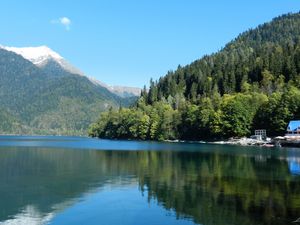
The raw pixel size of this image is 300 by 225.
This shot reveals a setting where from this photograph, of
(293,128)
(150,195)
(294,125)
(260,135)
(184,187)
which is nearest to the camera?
(150,195)

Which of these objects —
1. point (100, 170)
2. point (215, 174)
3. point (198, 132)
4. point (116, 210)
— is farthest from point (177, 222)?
point (198, 132)

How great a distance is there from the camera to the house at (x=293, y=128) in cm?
13338

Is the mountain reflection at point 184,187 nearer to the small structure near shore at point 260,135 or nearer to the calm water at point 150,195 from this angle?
the calm water at point 150,195

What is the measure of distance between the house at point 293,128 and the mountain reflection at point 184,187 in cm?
7196

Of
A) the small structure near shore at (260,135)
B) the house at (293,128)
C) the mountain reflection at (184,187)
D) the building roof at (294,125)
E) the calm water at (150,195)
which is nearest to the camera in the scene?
the calm water at (150,195)

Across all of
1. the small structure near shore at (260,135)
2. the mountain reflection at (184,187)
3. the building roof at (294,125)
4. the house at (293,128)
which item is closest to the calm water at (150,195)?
the mountain reflection at (184,187)

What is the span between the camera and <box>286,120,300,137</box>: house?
13338 centimetres

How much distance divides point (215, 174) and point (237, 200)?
19.0 meters

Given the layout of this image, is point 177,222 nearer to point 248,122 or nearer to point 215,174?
point 215,174

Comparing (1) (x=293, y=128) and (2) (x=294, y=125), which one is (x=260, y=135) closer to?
(1) (x=293, y=128)

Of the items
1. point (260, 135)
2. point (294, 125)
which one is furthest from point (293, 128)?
point (260, 135)

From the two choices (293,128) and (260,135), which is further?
(260,135)

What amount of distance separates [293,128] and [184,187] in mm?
100590

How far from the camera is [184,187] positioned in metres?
43.5
